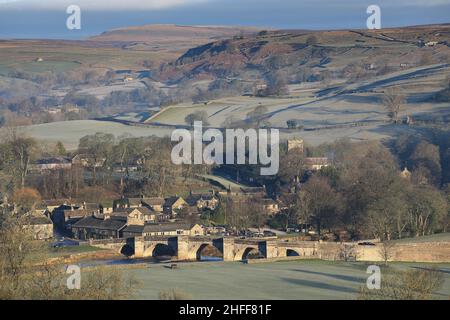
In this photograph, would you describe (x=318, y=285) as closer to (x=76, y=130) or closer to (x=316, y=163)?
(x=316, y=163)

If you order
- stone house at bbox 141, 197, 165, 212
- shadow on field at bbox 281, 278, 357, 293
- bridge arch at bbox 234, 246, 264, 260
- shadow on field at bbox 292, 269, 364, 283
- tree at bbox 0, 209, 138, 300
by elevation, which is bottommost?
bridge arch at bbox 234, 246, 264, 260

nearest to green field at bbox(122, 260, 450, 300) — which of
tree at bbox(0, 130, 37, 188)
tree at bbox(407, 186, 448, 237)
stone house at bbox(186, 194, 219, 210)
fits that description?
tree at bbox(407, 186, 448, 237)

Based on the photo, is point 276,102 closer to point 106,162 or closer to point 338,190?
point 106,162

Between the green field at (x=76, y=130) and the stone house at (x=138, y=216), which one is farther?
the green field at (x=76, y=130)

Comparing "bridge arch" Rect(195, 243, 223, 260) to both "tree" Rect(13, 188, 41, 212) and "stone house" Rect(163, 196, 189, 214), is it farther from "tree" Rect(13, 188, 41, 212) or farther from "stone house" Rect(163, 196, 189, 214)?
"tree" Rect(13, 188, 41, 212)

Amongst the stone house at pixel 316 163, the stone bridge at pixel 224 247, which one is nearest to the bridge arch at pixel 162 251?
the stone bridge at pixel 224 247

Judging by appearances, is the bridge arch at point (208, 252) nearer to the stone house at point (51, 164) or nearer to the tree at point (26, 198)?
the tree at point (26, 198)

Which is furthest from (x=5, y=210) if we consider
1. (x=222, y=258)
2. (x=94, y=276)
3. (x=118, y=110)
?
(x=118, y=110)
